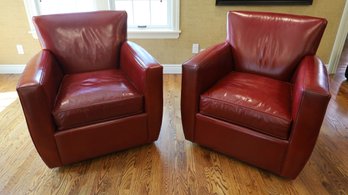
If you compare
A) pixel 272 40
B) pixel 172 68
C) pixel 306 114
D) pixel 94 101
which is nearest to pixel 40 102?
pixel 94 101

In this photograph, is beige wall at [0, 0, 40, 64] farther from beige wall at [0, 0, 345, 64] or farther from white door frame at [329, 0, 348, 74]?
white door frame at [329, 0, 348, 74]

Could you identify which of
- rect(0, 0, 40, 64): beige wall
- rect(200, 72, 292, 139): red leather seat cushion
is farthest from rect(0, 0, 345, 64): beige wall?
rect(200, 72, 292, 139): red leather seat cushion

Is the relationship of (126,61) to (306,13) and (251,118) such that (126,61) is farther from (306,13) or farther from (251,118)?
(306,13)

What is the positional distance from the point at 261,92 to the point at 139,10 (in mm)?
1869

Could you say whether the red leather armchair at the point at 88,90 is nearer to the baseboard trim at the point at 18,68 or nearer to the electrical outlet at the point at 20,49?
the baseboard trim at the point at 18,68

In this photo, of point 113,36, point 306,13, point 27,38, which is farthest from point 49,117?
point 306,13

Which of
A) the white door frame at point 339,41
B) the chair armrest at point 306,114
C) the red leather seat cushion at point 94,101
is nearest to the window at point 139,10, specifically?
the red leather seat cushion at point 94,101

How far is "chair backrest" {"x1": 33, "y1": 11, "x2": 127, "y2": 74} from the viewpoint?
1856 millimetres

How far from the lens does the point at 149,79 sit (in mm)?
1569

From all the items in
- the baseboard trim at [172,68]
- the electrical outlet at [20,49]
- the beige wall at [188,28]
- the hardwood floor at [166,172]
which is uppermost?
the beige wall at [188,28]

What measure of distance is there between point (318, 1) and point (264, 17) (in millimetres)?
1348

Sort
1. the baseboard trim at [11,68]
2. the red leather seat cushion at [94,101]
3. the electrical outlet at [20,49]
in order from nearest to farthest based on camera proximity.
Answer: the red leather seat cushion at [94,101]
the electrical outlet at [20,49]
the baseboard trim at [11,68]

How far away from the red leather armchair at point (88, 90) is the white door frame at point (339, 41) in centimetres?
249

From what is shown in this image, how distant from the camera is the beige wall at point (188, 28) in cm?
278
